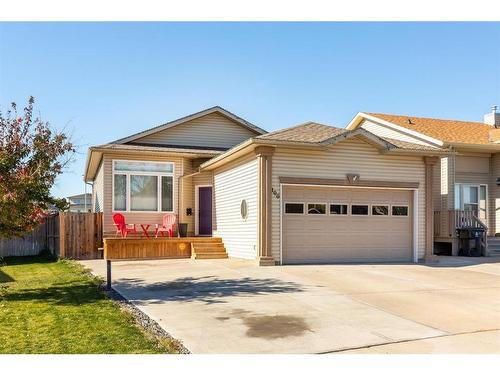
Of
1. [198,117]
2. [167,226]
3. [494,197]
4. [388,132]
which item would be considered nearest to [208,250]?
[167,226]

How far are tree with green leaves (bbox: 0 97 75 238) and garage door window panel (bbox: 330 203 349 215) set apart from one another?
25.9ft

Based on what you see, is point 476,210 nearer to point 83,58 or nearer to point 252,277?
point 252,277

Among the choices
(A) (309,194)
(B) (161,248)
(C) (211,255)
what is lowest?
(C) (211,255)

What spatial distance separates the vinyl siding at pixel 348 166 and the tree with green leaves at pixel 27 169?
239 inches

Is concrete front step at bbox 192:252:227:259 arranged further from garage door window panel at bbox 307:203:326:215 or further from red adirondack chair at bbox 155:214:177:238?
garage door window panel at bbox 307:203:326:215

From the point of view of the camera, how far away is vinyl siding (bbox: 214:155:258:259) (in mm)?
14477

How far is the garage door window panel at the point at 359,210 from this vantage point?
15080 millimetres

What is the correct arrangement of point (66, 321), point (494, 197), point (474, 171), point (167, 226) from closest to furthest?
point (66, 321) < point (167, 226) < point (474, 171) < point (494, 197)

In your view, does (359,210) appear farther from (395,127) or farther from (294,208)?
(395,127)

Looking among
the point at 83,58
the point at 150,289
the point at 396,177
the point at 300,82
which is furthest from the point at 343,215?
the point at 83,58

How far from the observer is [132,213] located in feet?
60.5

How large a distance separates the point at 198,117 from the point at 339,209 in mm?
8270

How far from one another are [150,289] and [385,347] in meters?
5.53

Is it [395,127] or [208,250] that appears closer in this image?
[208,250]
